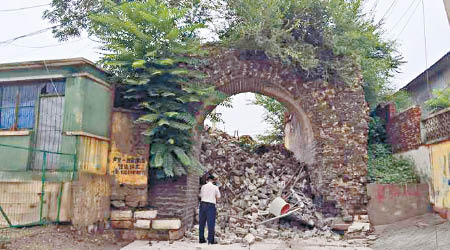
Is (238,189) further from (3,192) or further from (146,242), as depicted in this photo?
(3,192)

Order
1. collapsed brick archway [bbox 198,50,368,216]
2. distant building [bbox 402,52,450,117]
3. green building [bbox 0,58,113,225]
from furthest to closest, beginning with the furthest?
distant building [bbox 402,52,450,117] → collapsed brick archway [bbox 198,50,368,216] → green building [bbox 0,58,113,225]

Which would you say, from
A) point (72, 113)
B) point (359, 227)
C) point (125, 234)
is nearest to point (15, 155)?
point (72, 113)

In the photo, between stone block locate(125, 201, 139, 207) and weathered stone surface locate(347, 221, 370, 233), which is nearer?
stone block locate(125, 201, 139, 207)

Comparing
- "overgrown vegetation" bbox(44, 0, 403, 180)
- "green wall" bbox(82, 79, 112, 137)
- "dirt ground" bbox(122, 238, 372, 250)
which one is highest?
"overgrown vegetation" bbox(44, 0, 403, 180)

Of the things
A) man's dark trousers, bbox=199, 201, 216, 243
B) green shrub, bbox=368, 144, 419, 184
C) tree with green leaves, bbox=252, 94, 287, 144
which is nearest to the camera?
man's dark trousers, bbox=199, 201, 216, 243

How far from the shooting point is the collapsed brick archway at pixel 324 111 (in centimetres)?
1008

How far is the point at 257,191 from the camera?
11.8 meters

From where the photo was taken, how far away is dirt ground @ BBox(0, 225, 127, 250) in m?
6.59

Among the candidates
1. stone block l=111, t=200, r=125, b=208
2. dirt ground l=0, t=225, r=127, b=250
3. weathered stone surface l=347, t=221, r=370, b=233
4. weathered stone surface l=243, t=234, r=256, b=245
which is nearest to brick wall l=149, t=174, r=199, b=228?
stone block l=111, t=200, r=125, b=208

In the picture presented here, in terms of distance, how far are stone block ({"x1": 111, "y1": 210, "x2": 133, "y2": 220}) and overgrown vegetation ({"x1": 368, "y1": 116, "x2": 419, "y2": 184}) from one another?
6.52m

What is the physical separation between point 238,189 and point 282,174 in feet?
5.54

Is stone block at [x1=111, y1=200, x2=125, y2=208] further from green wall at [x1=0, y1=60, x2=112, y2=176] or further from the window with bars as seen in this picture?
the window with bars

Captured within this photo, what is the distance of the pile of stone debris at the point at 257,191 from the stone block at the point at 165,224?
757 millimetres

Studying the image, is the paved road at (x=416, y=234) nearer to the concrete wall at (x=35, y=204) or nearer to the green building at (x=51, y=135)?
the green building at (x=51, y=135)
